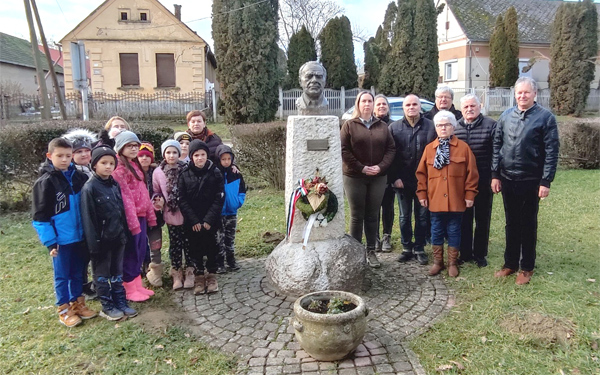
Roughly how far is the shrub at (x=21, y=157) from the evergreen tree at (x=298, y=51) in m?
15.3

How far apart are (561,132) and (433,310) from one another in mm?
8588

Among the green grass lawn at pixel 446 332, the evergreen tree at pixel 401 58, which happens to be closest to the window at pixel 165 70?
the evergreen tree at pixel 401 58

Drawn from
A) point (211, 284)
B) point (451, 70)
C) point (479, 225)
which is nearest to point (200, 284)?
point (211, 284)

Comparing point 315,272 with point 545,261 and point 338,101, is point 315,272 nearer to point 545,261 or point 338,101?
point 545,261

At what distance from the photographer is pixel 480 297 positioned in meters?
4.18

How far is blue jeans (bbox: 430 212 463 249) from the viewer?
15.3ft

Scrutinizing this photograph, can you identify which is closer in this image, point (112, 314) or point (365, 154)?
point (112, 314)

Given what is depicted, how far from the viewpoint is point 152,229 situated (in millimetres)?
4641

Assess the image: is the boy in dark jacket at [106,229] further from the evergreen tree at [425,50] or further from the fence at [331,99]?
the evergreen tree at [425,50]

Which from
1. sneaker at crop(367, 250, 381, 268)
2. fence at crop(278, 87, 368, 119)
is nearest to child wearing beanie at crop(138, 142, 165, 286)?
sneaker at crop(367, 250, 381, 268)

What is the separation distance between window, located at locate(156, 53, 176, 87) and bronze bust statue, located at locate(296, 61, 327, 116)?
2123cm

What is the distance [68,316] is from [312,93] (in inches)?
119

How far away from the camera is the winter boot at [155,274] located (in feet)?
15.3

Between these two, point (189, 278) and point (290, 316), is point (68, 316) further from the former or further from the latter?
Answer: point (290, 316)
